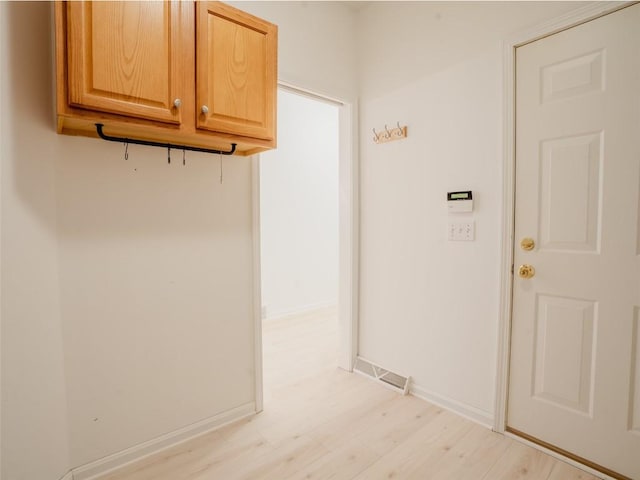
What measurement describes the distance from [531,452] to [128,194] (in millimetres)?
2422

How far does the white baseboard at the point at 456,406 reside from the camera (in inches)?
80.5

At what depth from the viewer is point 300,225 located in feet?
14.9

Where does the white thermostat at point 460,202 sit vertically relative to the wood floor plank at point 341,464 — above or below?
above

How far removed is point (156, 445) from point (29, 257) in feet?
3.76

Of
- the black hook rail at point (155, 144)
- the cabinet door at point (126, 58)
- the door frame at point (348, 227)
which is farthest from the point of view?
the door frame at point (348, 227)

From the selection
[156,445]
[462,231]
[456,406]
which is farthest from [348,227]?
[156,445]

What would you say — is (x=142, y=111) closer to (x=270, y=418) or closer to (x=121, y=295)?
(x=121, y=295)

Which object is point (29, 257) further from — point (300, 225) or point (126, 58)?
point (300, 225)

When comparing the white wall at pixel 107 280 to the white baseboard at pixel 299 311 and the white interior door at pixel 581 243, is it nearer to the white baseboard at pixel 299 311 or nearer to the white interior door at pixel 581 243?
the white interior door at pixel 581 243

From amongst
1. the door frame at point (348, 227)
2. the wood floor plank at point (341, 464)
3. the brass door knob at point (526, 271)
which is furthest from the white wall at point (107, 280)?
the brass door knob at point (526, 271)

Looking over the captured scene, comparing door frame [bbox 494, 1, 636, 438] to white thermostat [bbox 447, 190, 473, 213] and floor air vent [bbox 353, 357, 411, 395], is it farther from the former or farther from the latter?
floor air vent [bbox 353, 357, 411, 395]

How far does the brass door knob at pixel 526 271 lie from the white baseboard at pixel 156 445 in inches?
69.0

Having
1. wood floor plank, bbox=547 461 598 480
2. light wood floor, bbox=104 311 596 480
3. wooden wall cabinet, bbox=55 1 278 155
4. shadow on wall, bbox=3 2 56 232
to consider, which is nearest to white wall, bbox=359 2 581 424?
light wood floor, bbox=104 311 596 480

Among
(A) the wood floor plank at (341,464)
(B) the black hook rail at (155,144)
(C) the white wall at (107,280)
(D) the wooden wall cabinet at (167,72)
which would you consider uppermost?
(D) the wooden wall cabinet at (167,72)
